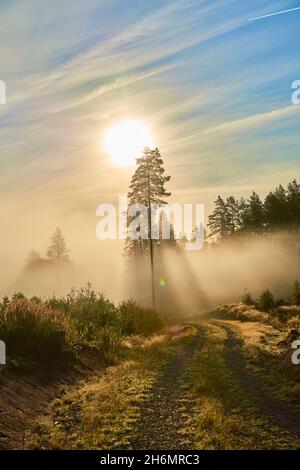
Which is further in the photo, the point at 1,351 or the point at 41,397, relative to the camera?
the point at 1,351

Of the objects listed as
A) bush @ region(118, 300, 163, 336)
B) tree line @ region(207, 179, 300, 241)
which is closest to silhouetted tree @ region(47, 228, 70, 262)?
tree line @ region(207, 179, 300, 241)

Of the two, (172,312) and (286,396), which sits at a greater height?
(286,396)

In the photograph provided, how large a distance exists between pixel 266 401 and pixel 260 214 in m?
75.6

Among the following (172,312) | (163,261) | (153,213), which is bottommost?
(172,312)

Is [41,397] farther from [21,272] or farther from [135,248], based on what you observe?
[21,272]

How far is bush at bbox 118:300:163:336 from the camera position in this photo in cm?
2380

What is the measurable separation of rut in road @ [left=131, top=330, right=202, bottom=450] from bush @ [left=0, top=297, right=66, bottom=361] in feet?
12.0

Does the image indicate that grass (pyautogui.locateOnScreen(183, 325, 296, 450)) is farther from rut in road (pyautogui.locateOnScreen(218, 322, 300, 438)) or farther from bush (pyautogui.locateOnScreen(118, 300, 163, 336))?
bush (pyautogui.locateOnScreen(118, 300, 163, 336))

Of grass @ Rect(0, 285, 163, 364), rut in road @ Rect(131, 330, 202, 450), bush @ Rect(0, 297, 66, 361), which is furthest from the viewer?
grass @ Rect(0, 285, 163, 364)

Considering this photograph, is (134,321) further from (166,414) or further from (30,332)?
(166,414)

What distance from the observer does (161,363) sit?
16781 millimetres

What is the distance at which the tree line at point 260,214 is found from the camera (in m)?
78.0

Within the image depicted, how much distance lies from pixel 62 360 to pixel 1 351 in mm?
2434
